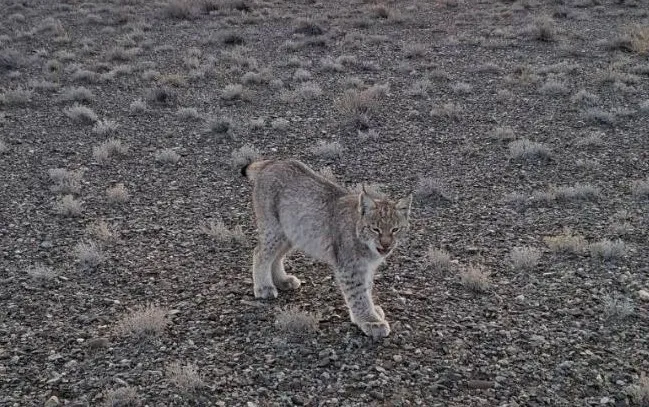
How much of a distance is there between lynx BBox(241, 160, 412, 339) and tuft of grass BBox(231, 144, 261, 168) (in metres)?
4.74

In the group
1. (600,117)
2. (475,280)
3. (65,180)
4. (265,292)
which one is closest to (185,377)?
(265,292)

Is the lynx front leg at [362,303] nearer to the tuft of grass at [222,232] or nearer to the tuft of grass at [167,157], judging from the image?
the tuft of grass at [222,232]

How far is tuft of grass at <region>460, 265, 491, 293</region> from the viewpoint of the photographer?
7.75 m

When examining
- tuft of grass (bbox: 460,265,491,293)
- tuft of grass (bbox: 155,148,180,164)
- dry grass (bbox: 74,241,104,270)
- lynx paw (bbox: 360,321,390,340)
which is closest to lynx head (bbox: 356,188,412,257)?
lynx paw (bbox: 360,321,390,340)

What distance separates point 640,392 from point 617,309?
5.00 feet

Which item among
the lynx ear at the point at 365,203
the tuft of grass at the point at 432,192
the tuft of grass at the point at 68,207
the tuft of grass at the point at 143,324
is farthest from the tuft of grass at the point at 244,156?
the lynx ear at the point at 365,203

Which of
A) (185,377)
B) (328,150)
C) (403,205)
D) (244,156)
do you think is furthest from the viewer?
(328,150)

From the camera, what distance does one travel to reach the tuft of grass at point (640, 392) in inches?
223

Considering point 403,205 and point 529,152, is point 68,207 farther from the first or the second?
point 529,152

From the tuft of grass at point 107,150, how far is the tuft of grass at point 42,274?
4.77m

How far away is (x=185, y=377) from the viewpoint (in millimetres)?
5977

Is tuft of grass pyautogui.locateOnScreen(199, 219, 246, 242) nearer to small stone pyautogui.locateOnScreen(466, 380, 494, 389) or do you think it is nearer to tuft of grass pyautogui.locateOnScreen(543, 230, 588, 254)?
small stone pyautogui.locateOnScreen(466, 380, 494, 389)

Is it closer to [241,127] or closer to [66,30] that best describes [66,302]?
[241,127]

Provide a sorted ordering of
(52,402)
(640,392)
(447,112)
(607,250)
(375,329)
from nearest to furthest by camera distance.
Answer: (640,392)
(52,402)
(375,329)
(607,250)
(447,112)
